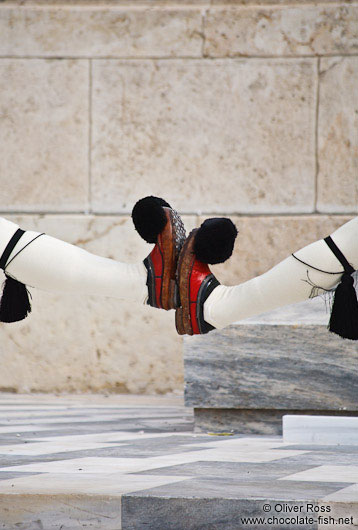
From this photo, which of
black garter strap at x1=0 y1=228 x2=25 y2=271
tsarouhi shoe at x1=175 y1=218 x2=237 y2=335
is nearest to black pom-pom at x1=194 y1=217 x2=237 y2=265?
tsarouhi shoe at x1=175 y1=218 x2=237 y2=335

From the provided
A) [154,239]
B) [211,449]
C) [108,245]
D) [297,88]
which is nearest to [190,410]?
[108,245]

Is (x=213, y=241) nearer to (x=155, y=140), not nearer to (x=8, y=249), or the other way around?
(x=8, y=249)

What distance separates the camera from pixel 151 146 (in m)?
5.95

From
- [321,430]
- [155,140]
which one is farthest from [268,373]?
[155,140]

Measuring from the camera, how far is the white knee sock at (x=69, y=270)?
7.41ft

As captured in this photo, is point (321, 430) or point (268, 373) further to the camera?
point (268, 373)

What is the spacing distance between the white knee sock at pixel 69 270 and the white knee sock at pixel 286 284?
19cm

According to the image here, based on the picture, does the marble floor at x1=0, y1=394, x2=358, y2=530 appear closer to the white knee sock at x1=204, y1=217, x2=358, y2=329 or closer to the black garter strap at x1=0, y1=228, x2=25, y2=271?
the white knee sock at x1=204, y1=217, x2=358, y2=329

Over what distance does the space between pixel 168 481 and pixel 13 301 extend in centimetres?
60

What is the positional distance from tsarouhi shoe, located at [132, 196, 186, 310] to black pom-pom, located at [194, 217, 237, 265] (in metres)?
0.06

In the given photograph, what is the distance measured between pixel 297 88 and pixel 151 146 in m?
0.99

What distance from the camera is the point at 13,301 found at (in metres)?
2.42

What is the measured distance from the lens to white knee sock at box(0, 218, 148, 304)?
226 centimetres

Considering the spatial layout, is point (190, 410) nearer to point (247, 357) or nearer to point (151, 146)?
point (247, 357)
